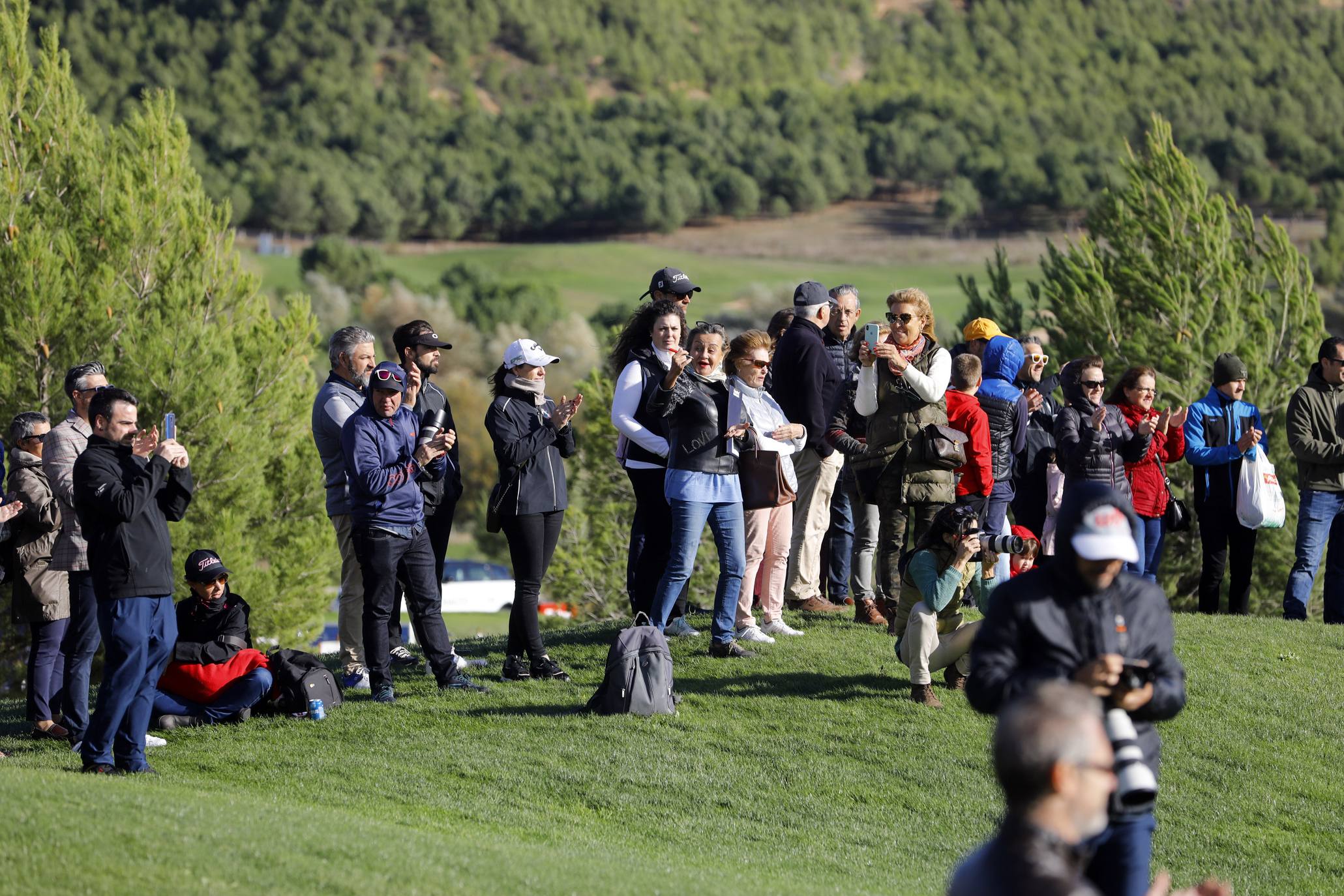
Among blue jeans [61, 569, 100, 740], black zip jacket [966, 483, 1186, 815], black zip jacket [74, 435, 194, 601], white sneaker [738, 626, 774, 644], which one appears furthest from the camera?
white sneaker [738, 626, 774, 644]

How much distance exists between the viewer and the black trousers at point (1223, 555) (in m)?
12.4

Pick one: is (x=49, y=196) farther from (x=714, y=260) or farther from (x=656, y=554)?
(x=714, y=260)

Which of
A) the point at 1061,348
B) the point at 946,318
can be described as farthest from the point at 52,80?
the point at 946,318

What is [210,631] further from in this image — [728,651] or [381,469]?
[728,651]

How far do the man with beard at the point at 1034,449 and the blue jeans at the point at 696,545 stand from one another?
10.8ft

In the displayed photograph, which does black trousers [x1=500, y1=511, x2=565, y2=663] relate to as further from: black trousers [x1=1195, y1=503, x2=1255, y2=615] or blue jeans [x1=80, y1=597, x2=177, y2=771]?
black trousers [x1=1195, y1=503, x2=1255, y2=615]

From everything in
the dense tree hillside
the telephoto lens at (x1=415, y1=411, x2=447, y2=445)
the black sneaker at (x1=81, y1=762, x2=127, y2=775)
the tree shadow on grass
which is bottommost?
the black sneaker at (x1=81, y1=762, x2=127, y2=775)

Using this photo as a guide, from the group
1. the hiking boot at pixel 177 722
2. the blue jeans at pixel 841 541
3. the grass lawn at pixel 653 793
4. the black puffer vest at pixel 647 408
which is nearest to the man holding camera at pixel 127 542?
the grass lawn at pixel 653 793

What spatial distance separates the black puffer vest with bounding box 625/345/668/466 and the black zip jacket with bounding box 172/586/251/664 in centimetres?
292

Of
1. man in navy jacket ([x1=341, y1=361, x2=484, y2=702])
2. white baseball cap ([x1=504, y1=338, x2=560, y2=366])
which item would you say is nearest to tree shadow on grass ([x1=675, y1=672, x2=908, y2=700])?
man in navy jacket ([x1=341, y1=361, x2=484, y2=702])

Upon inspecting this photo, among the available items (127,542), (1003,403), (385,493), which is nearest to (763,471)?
(1003,403)

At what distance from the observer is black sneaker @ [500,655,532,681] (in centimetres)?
1013

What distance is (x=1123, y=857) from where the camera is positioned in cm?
480

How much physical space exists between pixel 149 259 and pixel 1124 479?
558 inches
